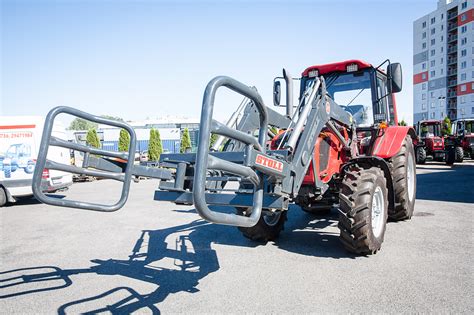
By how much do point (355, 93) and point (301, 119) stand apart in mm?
2457

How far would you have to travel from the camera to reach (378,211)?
16.4 feet

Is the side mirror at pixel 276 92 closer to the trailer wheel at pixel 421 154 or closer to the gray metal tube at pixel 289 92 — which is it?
the gray metal tube at pixel 289 92

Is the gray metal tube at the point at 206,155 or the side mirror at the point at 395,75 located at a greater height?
the side mirror at the point at 395,75

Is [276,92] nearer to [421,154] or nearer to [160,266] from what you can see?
[160,266]

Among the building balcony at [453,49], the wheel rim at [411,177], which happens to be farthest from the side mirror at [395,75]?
the building balcony at [453,49]

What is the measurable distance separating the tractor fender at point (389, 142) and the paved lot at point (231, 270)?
1.26 metres

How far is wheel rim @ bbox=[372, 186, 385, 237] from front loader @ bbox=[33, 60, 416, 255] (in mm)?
14

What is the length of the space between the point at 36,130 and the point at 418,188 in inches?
456

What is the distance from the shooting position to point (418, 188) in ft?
36.4

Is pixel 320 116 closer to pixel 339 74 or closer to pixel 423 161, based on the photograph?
pixel 339 74

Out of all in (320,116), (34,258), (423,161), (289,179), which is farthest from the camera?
(423,161)

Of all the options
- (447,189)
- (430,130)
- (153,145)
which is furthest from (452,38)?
(447,189)

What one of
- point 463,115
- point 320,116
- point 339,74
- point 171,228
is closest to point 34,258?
point 171,228

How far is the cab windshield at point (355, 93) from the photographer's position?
6.08 meters
